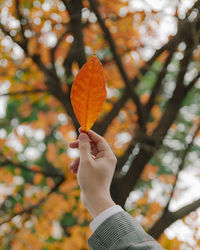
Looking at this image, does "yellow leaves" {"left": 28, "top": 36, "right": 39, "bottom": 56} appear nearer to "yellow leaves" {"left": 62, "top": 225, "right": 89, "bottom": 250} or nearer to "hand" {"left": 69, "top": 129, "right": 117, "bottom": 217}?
"hand" {"left": 69, "top": 129, "right": 117, "bottom": 217}

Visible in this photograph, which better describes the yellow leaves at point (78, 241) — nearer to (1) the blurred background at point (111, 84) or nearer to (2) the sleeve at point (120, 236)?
(1) the blurred background at point (111, 84)

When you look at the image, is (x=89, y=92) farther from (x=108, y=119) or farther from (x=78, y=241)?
(x=78, y=241)

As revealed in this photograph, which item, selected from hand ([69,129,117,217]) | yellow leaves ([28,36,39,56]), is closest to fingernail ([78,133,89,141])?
hand ([69,129,117,217])

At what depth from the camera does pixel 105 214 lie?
765mm

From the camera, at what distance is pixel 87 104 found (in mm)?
781

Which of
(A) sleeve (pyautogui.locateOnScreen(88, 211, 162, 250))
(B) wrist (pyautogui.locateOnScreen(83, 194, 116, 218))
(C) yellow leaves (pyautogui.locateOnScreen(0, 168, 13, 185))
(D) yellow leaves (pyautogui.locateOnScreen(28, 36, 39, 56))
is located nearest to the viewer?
(A) sleeve (pyautogui.locateOnScreen(88, 211, 162, 250))

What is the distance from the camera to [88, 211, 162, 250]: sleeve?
684mm

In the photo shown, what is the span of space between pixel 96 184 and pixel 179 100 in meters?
1.94

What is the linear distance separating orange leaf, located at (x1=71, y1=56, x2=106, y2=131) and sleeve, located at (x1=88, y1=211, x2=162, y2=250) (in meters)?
0.32

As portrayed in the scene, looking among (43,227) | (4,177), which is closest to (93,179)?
(43,227)

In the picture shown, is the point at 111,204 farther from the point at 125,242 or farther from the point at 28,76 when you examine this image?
the point at 28,76

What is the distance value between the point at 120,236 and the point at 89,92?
429 millimetres

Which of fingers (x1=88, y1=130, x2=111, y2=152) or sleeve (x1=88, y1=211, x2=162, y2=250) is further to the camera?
fingers (x1=88, y1=130, x2=111, y2=152)

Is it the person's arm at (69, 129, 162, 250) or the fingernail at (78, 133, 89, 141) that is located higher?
the fingernail at (78, 133, 89, 141)
